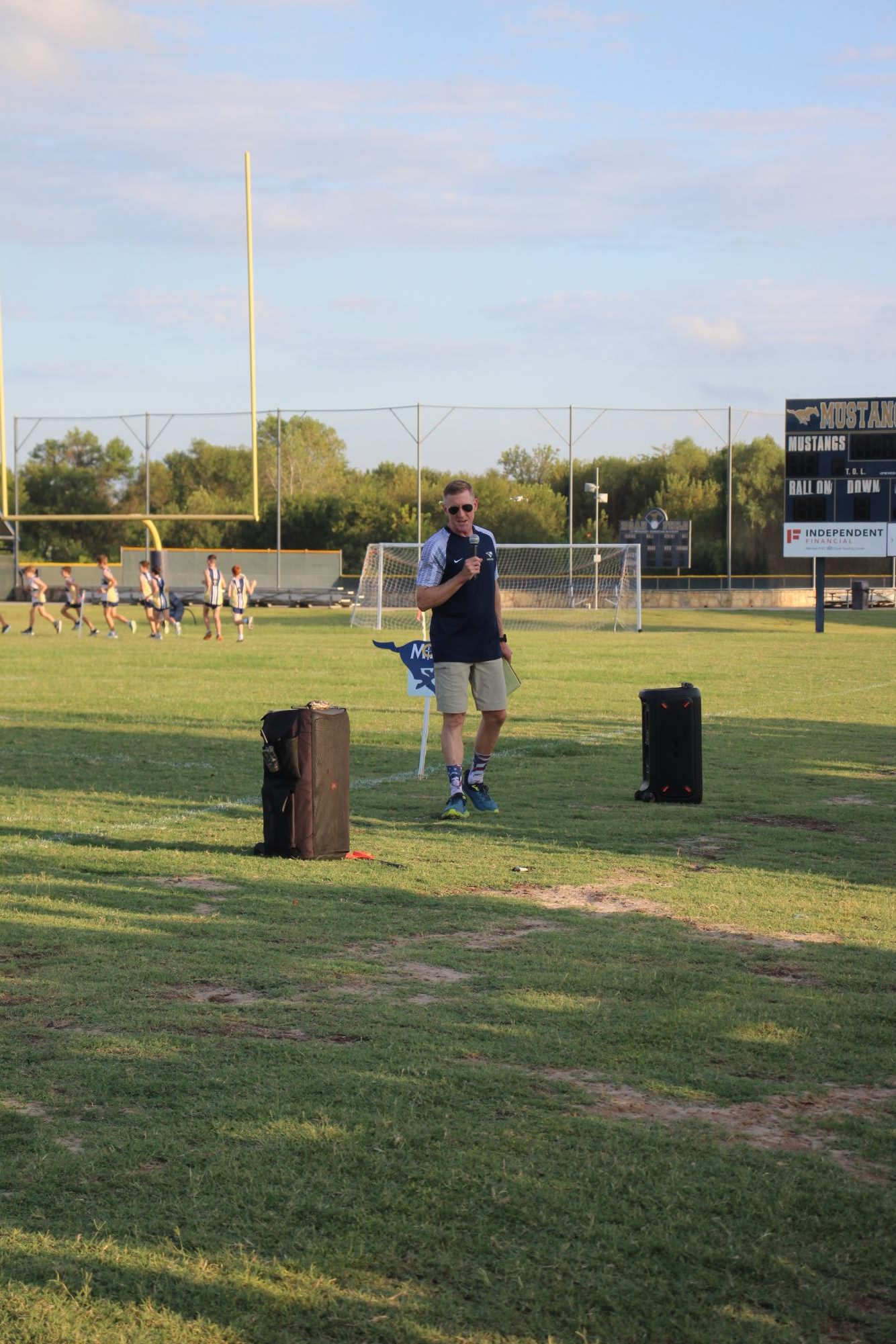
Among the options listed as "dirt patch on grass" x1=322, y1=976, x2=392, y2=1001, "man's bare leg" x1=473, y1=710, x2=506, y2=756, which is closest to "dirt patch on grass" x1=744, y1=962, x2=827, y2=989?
"dirt patch on grass" x1=322, y1=976, x2=392, y2=1001

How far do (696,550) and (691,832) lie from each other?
59713mm

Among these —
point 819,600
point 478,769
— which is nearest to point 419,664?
point 478,769

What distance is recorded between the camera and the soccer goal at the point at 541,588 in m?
42.0

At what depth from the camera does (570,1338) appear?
278 cm

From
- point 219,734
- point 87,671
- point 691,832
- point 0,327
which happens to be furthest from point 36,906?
point 0,327

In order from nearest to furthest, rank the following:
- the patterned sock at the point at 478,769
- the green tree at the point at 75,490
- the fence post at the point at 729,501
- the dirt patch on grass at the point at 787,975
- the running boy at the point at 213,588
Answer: the dirt patch on grass at the point at 787,975
the patterned sock at the point at 478,769
the running boy at the point at 213,588
the fence post at the point at 729,501
the green tree at the point at 75,490

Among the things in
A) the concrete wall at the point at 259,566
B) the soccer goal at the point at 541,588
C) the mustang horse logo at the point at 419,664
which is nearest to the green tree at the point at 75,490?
the concrete wall at the point at 259,566

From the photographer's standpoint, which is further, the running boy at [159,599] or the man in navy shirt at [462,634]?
the running boy at [159,599]

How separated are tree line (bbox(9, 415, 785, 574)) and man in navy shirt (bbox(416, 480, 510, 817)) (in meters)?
57.0

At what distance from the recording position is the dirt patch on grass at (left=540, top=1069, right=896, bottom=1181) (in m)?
3.74

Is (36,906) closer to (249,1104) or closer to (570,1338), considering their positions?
(249,1104)

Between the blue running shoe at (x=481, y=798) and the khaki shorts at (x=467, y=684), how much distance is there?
20.8 inches

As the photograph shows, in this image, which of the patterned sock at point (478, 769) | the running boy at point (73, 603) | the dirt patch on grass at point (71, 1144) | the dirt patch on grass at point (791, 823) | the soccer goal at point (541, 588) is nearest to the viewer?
the dirt patch on grass at point (71, 1144)

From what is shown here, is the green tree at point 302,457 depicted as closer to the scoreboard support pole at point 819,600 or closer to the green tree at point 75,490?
the green tree at point 75,490
